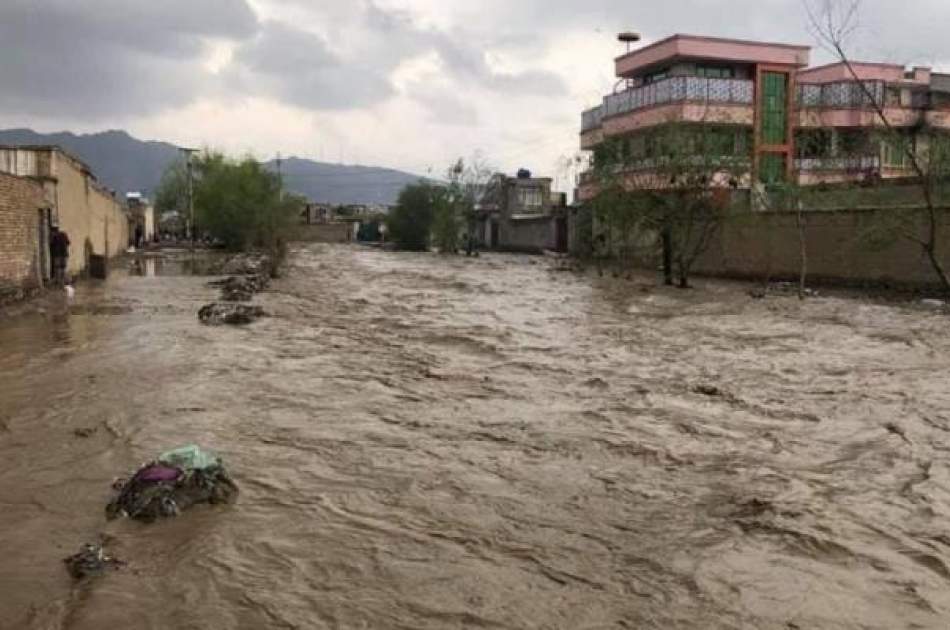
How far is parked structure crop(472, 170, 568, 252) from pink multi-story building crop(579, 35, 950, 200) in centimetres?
1151

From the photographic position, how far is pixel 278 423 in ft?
25.9

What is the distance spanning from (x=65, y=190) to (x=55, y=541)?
70.2ft

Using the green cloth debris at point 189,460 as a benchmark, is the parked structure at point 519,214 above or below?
above

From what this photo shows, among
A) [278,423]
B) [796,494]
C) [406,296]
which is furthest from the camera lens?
[406,296]

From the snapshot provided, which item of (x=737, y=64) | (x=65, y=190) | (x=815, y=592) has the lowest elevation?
(x=815, y=592)

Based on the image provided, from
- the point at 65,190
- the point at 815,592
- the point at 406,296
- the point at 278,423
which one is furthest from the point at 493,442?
the point at 65,190

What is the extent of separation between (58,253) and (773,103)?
32124mm

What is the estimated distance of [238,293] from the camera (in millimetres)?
20375

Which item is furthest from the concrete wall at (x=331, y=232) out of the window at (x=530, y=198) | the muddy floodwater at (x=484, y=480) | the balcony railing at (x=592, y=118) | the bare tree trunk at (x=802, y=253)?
the muddy floodwater at (x=484, y=480)

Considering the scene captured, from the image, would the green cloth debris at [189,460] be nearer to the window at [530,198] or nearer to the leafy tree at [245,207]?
the leafy tree at [245,207]

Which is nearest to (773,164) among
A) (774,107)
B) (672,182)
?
(774,107)

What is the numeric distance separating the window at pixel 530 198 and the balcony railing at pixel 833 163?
24162 millimetres

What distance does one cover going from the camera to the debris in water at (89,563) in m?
4.38

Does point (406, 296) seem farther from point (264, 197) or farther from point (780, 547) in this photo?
point (264, 197)
